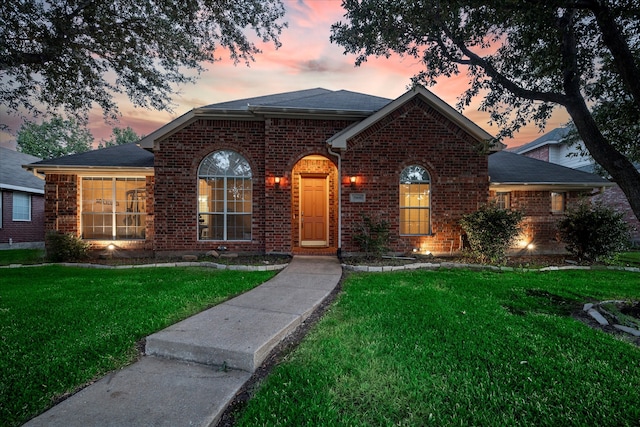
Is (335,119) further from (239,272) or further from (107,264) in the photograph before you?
(107,264)

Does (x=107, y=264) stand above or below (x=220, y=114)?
below

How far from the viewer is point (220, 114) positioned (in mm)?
8891

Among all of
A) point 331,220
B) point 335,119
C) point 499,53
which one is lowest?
point 331,220

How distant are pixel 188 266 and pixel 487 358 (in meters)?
7.31

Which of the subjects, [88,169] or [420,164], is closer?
[420,164]

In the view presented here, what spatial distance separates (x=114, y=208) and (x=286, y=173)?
621 cm

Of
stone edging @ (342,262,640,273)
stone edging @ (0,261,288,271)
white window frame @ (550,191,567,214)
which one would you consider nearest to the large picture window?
stone edging @ (0,261,288,271)

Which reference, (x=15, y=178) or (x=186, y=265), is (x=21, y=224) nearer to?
(x=15, y=178)

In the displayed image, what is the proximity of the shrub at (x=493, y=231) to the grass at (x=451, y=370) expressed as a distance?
343cm

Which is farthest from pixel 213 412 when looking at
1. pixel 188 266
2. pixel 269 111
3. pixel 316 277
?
pixel 269 111

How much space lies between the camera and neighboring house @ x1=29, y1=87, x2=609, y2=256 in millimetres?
8719

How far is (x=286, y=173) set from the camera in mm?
8898

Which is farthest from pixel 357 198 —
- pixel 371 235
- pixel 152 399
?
pixel 152 399

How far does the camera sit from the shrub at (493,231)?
316 inches
